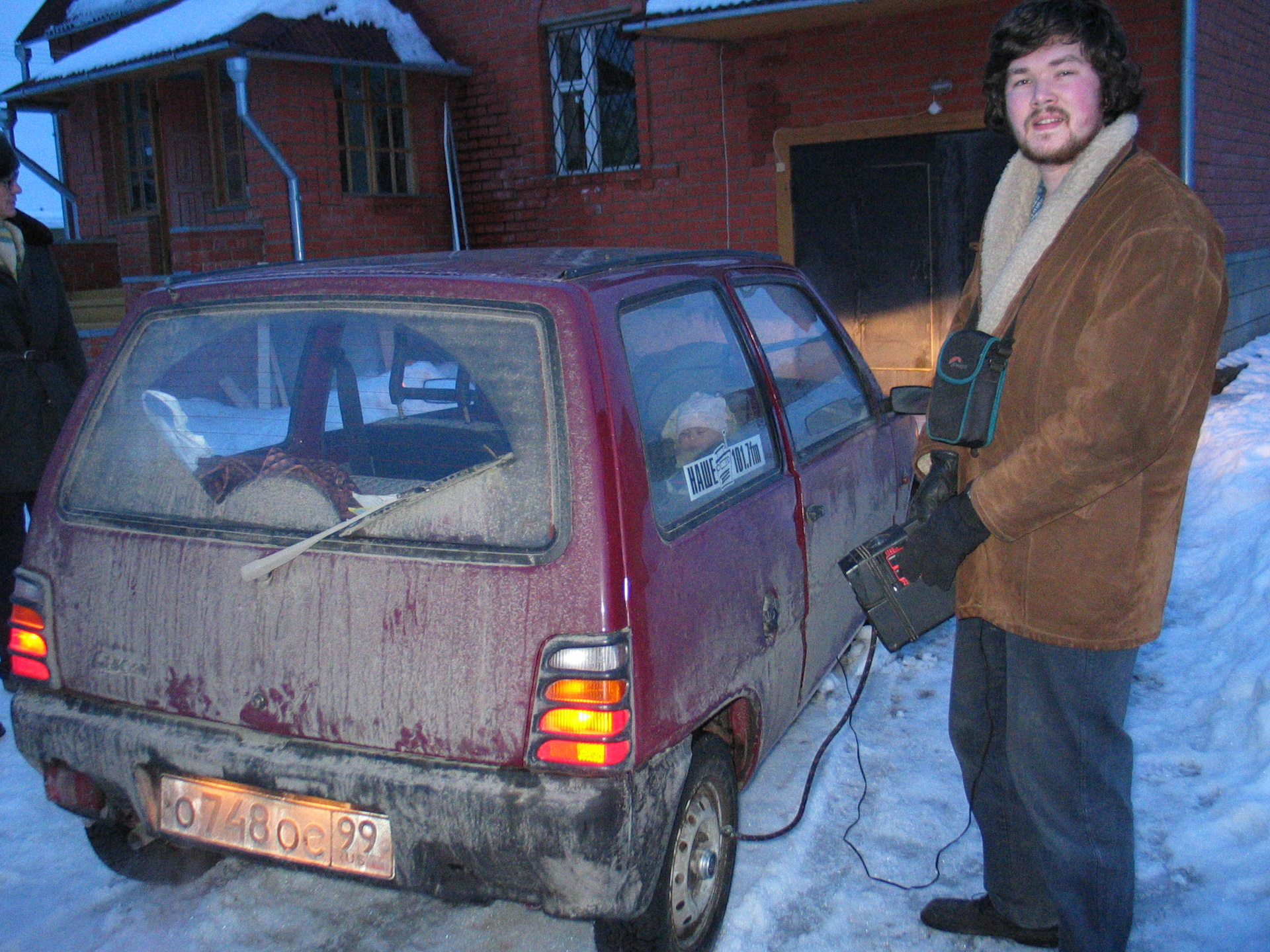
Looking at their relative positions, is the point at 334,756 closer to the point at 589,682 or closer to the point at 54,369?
the point at 589,682

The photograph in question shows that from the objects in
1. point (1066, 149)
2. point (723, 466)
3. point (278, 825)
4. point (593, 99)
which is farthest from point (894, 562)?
point (593, 99)

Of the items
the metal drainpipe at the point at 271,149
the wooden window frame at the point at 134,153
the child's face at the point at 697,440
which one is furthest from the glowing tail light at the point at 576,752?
the wooden window frame at the point at 134,153

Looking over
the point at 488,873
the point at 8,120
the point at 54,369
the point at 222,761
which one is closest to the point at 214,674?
the point at 222,761

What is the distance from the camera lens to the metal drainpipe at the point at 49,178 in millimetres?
11359

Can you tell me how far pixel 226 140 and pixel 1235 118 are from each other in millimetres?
9772

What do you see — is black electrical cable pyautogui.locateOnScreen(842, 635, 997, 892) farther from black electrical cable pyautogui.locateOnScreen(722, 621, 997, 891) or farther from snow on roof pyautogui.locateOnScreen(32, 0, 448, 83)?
snow on roof pyautogui.locateOnScreen(32, 0, 448, 83)

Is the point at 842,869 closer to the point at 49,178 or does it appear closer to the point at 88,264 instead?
the point at 49,178

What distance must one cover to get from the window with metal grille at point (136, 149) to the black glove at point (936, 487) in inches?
492

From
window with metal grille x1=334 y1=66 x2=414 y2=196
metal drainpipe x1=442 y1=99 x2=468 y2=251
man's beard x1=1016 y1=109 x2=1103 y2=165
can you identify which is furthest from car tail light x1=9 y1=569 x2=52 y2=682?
metal drainpipe x1=442 y1=99 x2=468 y2=251

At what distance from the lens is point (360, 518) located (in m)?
2.22

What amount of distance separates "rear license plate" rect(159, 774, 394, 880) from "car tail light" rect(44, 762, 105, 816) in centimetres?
21

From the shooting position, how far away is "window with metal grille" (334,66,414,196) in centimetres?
1100

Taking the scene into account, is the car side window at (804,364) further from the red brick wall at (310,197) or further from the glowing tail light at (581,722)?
the red brick wall at (310,197)

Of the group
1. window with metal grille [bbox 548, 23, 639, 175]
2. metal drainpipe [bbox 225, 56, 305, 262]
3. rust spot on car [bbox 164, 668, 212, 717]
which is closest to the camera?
rust spot on car [bbox 164, 668, 212, 717]
